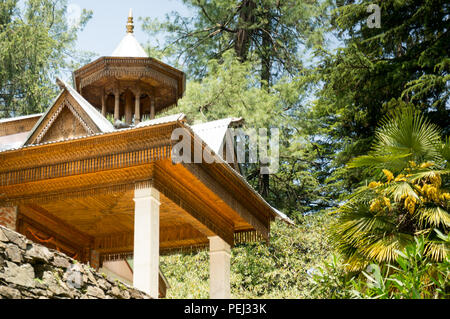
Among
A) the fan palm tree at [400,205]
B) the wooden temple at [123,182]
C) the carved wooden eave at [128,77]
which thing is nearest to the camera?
the wooden temple at [123,182]

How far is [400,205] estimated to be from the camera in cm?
1089

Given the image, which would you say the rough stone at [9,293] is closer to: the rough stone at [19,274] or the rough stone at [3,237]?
the rough stone at [19,274]

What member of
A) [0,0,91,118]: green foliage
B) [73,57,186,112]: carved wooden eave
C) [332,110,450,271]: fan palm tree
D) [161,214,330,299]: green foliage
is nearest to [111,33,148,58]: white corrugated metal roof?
[73,57,186,112]: carved wooden eave

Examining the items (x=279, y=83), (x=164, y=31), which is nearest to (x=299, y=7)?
(x=279, y=83)

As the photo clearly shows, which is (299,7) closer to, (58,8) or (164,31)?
(164,31)

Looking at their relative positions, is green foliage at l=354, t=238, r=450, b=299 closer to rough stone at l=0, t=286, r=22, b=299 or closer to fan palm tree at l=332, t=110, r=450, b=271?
fan palm tree at l=332, t=110, r=450, b=271

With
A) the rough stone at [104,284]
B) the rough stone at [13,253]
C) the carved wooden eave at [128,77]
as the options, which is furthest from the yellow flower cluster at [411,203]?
the rough stone at [13,253]

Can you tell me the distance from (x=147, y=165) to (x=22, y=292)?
3983mm

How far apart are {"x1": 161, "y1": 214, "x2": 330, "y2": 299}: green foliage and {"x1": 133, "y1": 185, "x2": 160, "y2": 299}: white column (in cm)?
925

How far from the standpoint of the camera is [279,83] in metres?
24.1

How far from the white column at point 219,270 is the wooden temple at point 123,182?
2cm

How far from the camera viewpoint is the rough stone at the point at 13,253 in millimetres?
6488

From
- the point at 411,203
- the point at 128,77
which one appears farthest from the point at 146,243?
the point at 128,77

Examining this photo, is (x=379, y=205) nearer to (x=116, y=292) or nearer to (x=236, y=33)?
(x=116, y=292)
